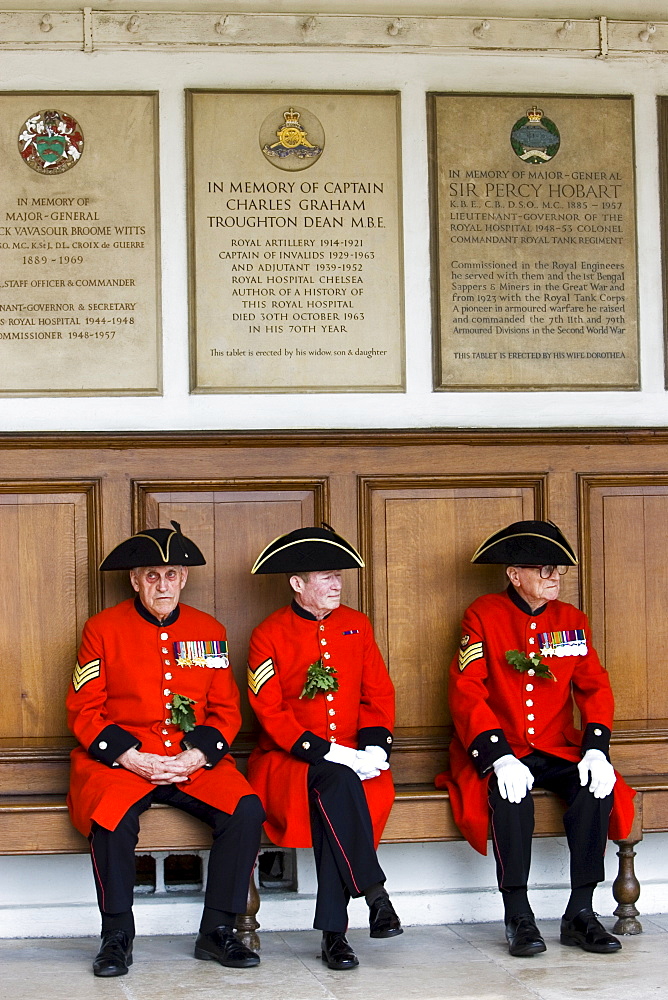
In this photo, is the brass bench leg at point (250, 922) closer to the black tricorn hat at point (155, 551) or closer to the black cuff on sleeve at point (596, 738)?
the black tricorn hat at point (155, 551)

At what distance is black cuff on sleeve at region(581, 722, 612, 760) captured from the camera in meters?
4.89

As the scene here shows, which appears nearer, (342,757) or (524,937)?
(524,937)

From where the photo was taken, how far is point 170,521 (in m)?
5.18

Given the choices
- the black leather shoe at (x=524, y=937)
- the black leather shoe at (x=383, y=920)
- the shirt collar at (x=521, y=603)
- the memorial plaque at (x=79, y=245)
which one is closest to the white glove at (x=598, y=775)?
the black leather shoe at (x=524, y=937)

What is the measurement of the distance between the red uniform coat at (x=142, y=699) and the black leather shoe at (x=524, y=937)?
104cm

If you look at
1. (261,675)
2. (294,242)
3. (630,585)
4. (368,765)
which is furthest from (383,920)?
(294,242)

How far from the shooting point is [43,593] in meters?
5.20

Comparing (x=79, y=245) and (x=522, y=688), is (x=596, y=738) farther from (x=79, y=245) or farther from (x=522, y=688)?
(x=79, y=245)

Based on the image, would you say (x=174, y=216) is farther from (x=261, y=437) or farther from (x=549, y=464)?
(x=549, y=464)

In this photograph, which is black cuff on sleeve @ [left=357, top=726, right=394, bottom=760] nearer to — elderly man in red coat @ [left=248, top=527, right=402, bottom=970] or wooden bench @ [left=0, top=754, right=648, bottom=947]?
elderly man in red coat @ [left=248, top=527, right=402, bottom=970]

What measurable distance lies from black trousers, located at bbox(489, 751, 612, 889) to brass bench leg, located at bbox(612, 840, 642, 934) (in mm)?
203

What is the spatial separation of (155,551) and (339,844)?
1246 mm

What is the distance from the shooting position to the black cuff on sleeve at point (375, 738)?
16.1 feet

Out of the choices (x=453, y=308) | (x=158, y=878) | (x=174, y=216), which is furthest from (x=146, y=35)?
(x=158, y=878)
